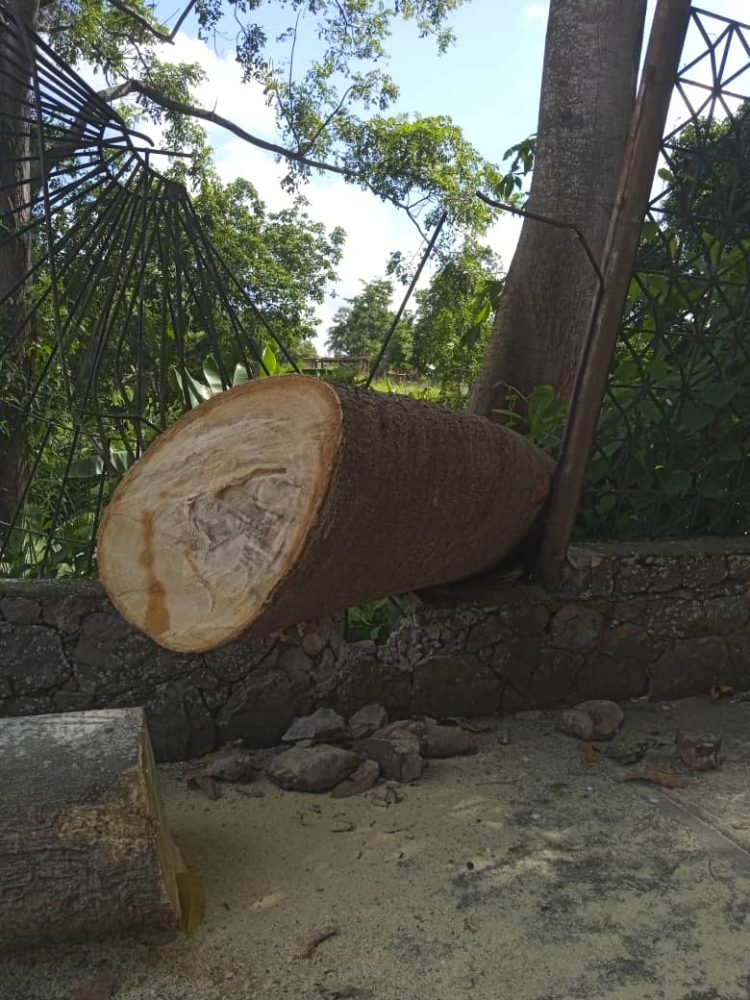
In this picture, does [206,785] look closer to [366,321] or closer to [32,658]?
[32,658]

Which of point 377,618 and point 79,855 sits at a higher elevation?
point 377,618

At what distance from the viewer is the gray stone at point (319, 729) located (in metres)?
2.46

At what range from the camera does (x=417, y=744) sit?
236 cm

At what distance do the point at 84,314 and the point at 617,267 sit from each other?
1.79 metres

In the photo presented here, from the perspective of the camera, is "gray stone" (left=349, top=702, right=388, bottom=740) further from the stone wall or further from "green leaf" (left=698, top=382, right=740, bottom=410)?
"green leaf" (left=698, top=382, right=740, bottom=410)

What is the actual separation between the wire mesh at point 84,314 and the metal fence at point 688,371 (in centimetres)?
132

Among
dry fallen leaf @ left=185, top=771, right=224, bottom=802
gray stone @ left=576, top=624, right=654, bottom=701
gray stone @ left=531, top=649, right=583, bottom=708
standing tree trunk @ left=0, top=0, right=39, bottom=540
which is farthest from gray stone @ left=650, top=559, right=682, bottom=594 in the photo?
standing tree trunk @ left=0, top=0, right=39, bottom=540

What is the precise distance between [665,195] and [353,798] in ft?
6.91

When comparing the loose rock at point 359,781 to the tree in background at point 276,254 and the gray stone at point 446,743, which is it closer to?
the gray stone at point 446,743

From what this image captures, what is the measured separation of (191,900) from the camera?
1.70 m

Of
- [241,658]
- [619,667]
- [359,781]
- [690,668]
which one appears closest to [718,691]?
[690,668]

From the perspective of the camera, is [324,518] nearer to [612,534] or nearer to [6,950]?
[6,950]

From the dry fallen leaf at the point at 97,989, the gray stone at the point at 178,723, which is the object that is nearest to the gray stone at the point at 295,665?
the gray stone at the point at 178,723

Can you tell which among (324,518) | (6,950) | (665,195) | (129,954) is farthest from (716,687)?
(6,950)
